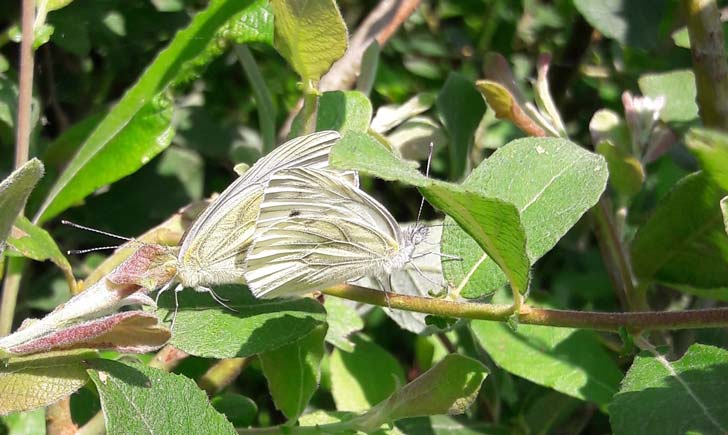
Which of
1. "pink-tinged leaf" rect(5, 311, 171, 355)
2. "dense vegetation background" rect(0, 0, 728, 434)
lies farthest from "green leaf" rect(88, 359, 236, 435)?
"dense vegetation background" rect(0, 0, 728, 434)

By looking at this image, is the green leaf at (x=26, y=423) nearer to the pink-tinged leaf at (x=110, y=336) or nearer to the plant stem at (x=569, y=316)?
A: the pink-tinged leaf at (x=110, y=336)

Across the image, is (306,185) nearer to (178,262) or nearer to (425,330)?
(178,262)

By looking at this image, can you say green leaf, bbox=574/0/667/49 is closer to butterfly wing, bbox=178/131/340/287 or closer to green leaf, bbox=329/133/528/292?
butterfly wing, bbox=178/131/340/287

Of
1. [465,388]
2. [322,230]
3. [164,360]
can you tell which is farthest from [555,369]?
[164,360]

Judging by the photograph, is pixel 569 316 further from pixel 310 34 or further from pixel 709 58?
pixel 709 58

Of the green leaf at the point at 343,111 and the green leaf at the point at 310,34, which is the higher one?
the green leaf at the point at 310,34

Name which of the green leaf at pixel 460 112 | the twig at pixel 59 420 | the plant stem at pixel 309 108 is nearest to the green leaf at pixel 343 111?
the plant stem at pixel 309 108

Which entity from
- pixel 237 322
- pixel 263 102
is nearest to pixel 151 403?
pixel 237 322
